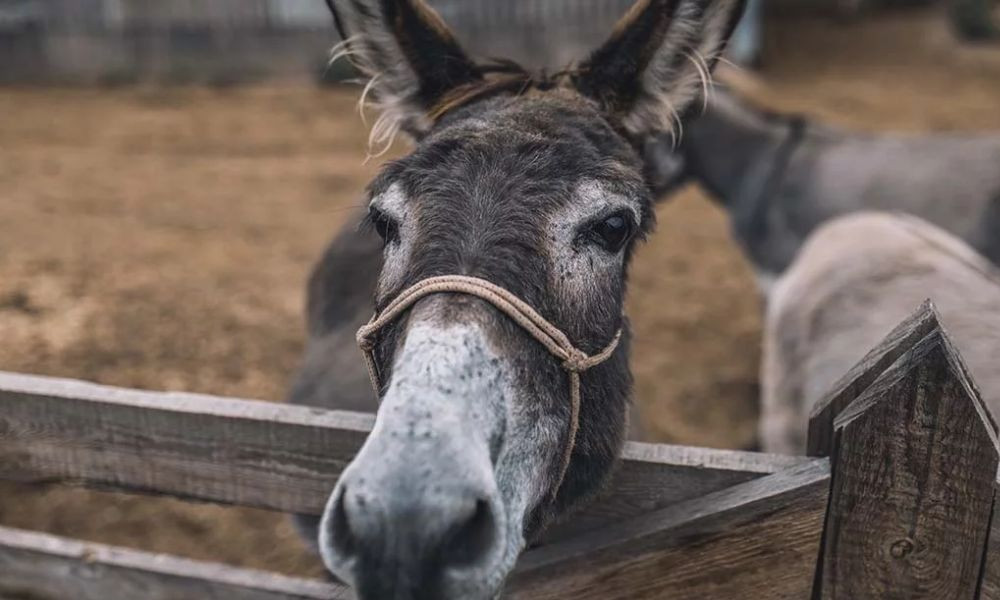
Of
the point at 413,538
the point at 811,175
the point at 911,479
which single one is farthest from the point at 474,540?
the point at 811,175

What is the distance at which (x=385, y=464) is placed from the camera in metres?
1.25

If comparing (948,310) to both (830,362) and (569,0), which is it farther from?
(569,0)

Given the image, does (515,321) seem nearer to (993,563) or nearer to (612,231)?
(612,231)

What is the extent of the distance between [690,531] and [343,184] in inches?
272

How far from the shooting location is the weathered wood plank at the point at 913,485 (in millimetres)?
1391

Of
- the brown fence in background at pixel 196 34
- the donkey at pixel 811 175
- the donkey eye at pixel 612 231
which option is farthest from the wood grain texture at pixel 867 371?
the brown fence in background at pixel 196 34

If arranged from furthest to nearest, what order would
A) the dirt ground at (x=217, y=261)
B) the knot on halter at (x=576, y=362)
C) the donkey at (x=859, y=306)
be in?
1. the dirt ground at (x=217, y=261)
2. the donkey at (x=859, y=306)
3. the knot on halter at (x=576, y=362)

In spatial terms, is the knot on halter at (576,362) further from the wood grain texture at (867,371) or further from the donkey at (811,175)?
the donkey at (811,175)

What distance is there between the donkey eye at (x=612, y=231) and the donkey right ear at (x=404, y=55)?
0.68 m

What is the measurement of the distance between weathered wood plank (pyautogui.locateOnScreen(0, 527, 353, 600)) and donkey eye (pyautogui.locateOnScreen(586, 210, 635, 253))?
1025mm

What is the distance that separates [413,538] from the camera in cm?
123

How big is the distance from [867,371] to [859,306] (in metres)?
1.84

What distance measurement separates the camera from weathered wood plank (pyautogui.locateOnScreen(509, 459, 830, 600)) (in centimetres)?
154

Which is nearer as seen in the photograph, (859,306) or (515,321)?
(515,321)
